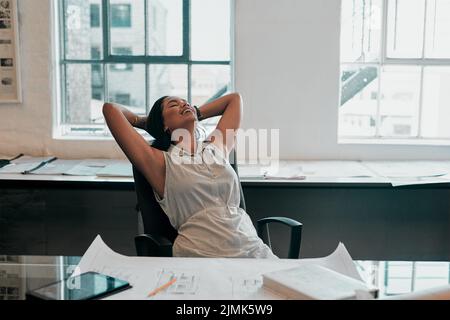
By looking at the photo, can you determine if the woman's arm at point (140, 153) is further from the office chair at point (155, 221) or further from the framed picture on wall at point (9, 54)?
the framed picture on wall at point (9, 54)

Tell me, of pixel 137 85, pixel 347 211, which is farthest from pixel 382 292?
pixel 137 85

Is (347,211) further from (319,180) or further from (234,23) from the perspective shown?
(234,23)

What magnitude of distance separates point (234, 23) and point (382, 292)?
2.35m

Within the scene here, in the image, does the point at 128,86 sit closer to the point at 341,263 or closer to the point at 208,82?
the point at 208,82

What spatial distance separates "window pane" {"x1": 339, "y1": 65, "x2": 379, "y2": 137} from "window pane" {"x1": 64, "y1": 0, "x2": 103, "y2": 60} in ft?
5.30

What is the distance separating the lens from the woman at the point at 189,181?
2.10 m

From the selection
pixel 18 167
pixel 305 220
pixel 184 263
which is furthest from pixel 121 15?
pixel 184 263

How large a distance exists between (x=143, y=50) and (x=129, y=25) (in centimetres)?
18

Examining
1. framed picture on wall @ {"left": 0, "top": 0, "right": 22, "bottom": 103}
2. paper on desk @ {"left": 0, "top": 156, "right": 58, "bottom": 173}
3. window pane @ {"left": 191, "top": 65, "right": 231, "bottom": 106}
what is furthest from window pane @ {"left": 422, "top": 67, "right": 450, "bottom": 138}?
framed picture on wall @ {"left": 0, "top": 0, "right": 22, "bottom": 103}

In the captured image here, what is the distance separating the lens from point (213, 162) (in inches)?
89.3

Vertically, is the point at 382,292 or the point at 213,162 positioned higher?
the point at 213,162

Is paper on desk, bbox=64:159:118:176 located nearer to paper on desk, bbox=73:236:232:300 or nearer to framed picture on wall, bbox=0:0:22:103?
framed picture on wall, bbox=0:0:22:103

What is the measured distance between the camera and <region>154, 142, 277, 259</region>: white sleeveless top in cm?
209

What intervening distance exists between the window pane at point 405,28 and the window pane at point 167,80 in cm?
134
